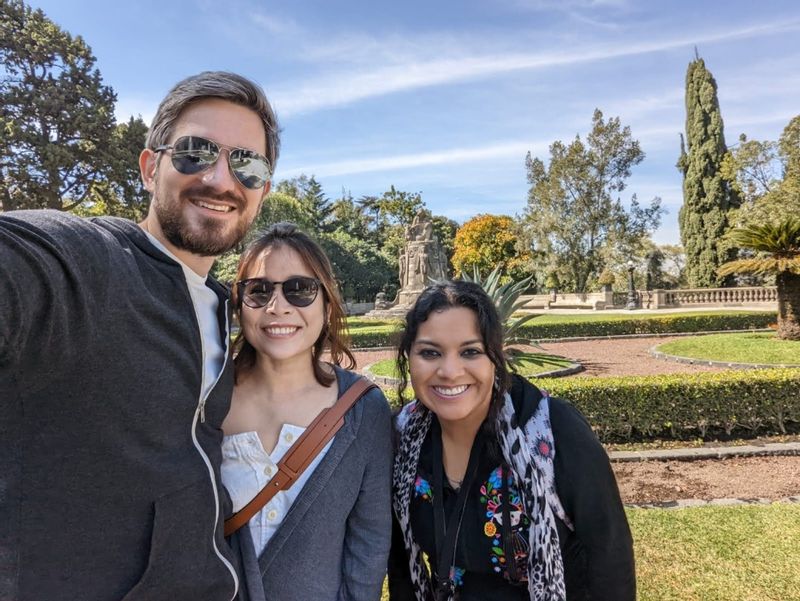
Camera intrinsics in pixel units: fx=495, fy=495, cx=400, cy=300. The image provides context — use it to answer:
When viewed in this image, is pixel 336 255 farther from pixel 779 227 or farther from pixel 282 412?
pixel 282 412

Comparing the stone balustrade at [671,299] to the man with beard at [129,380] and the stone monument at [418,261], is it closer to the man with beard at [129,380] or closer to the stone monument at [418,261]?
the stone monument at [418,261]

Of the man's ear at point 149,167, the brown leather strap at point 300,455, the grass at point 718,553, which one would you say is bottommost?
the grass at point 718,553

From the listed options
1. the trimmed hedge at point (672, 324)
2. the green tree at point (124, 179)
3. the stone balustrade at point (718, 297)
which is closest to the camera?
the trimmed hedge at point (672, 324)

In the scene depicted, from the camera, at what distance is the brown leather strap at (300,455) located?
5.64 ft

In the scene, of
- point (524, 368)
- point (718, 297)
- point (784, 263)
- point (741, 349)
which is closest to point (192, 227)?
point (524, 368)

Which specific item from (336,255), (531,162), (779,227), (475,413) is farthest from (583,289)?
(475,413)

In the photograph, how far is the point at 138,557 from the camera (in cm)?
129

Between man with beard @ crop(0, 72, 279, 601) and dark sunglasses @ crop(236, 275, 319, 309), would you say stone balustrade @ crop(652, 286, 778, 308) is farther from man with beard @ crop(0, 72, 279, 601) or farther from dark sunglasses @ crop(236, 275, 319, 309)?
man with beard @ crop(0, 72, 279, 601)

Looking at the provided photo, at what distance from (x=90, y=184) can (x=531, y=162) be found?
31440 mm

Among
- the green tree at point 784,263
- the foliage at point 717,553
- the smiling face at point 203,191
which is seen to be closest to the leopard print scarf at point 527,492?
the smiling face at point 203,191

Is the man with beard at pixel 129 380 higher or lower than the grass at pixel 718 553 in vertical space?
higher

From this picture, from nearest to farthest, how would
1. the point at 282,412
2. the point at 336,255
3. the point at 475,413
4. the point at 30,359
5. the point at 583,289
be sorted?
the point at 30,359, the point at 282,412, the point at 475,413, the point at 583,289, the point at 336,255

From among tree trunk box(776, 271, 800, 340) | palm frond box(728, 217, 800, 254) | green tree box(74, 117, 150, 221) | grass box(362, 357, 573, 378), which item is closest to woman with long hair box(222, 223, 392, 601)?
grass box(362, 357, 573, 378)

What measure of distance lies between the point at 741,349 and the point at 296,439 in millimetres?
16137
